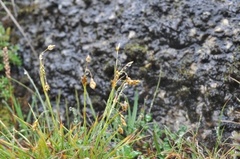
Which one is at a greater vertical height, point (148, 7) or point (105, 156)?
point (148, 7)

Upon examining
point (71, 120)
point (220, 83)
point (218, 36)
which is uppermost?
point (218, 36)

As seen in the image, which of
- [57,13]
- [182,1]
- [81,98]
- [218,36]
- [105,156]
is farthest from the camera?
[57,13]

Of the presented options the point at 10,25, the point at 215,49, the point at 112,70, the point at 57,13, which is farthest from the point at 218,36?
the point at 10,25

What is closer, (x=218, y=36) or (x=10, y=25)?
(x=218, y=36)

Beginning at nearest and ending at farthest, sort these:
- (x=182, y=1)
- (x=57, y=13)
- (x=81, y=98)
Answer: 1. (x=182, y=1)
2. (x=81, y=98)
3. (x=57, y=13)

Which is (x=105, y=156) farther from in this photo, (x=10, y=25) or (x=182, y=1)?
(x=10, y=25)

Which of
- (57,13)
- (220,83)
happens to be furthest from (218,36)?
(57,13)
